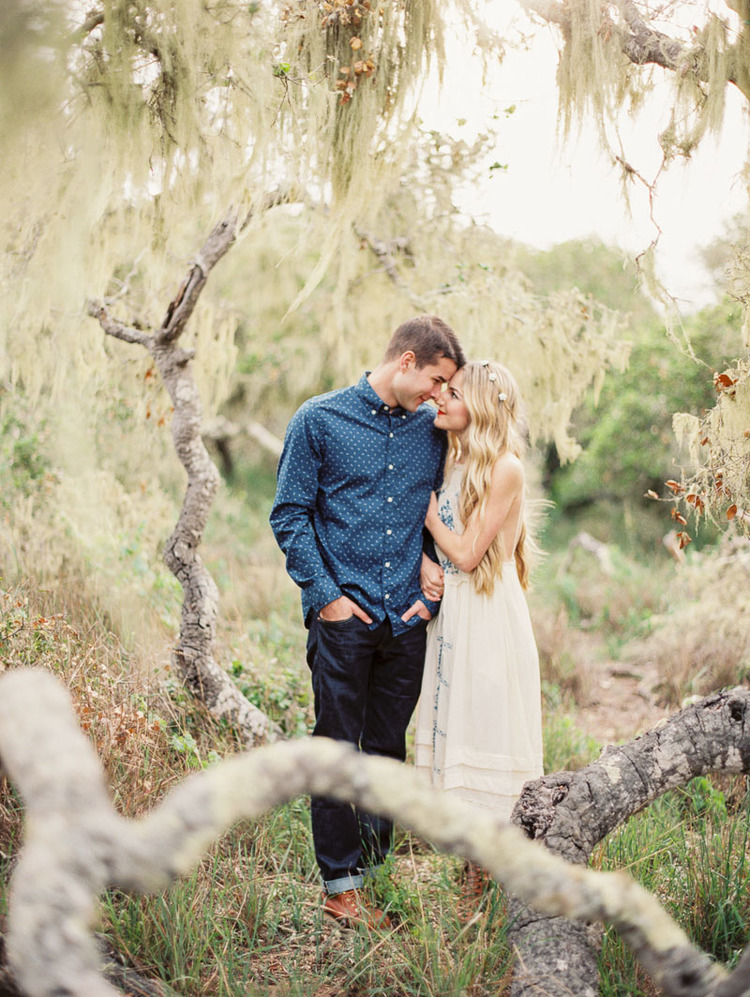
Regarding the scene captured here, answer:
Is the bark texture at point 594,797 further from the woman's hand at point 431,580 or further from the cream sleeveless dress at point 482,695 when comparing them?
the woman's hand at point 431,580

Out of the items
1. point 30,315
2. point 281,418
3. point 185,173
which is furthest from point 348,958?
point 281,418

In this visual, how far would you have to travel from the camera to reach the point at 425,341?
2963 mm

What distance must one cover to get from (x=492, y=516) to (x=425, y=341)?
714 mm

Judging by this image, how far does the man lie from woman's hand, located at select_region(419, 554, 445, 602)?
16mm

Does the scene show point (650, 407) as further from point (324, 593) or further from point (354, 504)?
point (324, 593)

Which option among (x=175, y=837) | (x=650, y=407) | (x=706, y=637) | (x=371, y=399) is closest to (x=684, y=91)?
(x=371, y=399)

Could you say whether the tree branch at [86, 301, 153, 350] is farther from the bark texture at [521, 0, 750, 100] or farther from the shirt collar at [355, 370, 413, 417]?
the bark texture at [521, 0, 750, 100]

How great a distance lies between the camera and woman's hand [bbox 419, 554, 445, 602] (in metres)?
3.01

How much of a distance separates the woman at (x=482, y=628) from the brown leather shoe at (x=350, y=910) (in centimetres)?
37

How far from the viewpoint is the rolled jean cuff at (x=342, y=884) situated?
2.77 meters

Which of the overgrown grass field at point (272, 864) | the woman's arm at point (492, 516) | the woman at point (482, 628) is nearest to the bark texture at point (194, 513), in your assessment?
the overgrown grass field at point (272, 864)

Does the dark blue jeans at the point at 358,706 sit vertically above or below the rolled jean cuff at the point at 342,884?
above

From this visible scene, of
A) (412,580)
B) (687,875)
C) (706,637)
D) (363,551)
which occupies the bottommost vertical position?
(706,637)

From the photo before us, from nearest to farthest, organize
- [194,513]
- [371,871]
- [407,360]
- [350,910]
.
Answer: [350,910], [371,871], [407,360], [194,513]
